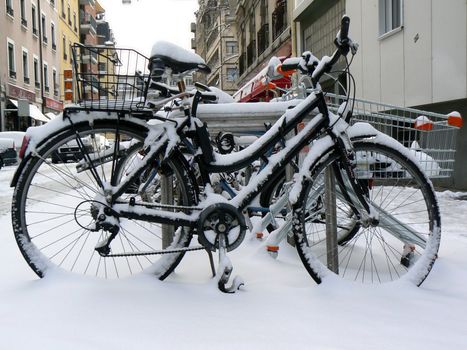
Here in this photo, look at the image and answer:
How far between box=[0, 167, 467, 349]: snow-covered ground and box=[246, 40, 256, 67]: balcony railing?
2504 cm

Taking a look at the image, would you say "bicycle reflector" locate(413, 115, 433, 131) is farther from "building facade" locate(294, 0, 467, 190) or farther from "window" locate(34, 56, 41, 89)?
"window" locate(34, 56, 41, 89)

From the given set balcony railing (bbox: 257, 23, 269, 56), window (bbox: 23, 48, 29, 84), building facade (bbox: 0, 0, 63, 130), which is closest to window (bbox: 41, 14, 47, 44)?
building facade (bbox: 0, 0, 63, 130)

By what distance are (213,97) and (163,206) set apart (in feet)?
2.20

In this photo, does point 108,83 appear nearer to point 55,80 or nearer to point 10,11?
point 10,11

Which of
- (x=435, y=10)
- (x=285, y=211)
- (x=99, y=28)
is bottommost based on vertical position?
(x=285, y=211)

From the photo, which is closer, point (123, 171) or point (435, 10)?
point (123, 171)

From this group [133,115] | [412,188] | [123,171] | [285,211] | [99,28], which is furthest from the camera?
[99,28]

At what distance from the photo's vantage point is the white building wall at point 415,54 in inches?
314

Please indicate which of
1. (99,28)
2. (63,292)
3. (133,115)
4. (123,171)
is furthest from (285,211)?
(99,28)

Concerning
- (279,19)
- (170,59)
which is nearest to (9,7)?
(279,19)

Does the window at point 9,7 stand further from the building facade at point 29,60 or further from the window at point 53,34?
the window at point 53,34

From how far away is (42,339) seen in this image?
6.73ft

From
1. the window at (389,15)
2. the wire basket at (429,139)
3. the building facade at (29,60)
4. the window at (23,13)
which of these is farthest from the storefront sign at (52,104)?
the wire basket at (429,139)

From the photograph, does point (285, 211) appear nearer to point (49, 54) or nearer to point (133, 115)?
point (133, 115)
